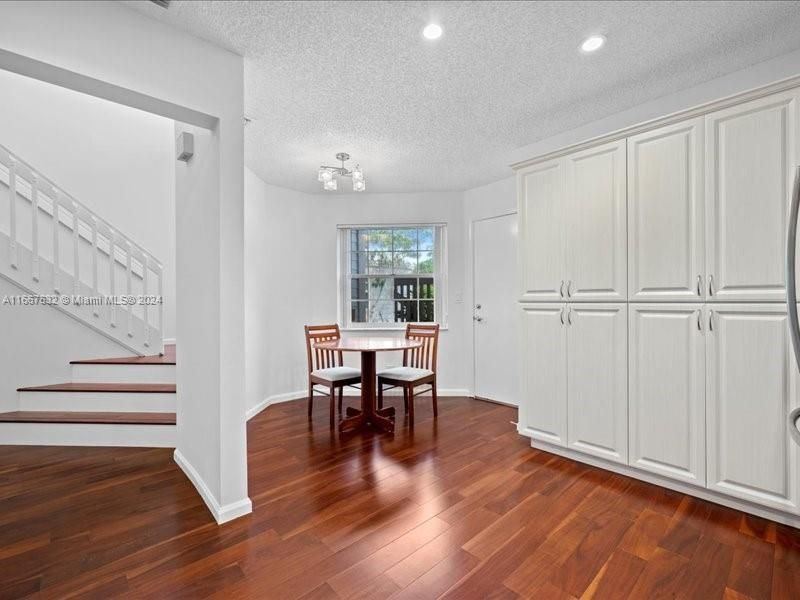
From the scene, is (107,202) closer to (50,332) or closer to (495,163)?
(50,332)

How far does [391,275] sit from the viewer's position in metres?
4.66

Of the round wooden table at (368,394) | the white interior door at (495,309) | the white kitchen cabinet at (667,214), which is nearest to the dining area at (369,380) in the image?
the round wooden table at (368,394)

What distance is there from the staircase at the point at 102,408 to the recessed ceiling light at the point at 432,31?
3067 millimetres

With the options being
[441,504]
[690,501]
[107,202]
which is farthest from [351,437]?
[107,202]

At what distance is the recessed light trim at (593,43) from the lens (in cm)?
189

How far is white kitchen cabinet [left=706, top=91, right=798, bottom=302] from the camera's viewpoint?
1.82 metres

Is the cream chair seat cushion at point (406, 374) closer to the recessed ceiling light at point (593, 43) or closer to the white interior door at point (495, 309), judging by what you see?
the white interior door at point (495, 309)

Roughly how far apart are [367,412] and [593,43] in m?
3.03

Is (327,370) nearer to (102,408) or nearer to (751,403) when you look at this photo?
(102,408)

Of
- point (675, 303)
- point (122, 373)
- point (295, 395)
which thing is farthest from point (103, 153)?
point (675, 303)

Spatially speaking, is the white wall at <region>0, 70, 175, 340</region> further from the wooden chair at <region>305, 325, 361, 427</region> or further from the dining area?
the dining area

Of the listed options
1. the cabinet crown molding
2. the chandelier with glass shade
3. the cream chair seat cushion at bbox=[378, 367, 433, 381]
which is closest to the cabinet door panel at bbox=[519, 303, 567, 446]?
the cream chair seat cushion at bbox=[378, 367, 433, 381]

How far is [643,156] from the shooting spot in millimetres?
2266

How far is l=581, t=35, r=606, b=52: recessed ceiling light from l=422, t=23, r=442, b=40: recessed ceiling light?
757 millimetres
